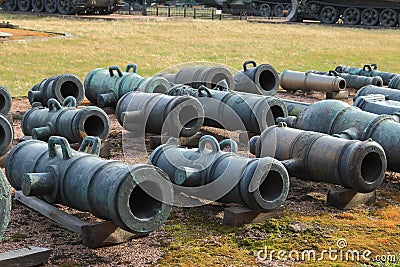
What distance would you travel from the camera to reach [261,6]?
145ft

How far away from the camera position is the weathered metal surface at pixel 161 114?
8.24m

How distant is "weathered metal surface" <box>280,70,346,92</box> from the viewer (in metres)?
13.0

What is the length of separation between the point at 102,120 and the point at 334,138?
9.11 feet

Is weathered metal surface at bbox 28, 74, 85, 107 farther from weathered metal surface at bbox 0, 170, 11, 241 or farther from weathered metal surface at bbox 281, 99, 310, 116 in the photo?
weathered metal surface at bbox 0, 170, 11, 241

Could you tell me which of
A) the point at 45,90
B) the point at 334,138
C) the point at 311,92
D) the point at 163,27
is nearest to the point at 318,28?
the point at 163,27

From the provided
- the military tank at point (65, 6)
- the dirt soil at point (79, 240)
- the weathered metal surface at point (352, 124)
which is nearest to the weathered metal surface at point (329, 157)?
the dirt soil at point (79, 240)

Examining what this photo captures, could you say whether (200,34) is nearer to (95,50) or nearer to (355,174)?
(95,50)

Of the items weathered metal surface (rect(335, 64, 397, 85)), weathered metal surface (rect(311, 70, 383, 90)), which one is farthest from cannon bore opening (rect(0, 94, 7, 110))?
weathered metal surface (rect(335, 64, 397, 85))

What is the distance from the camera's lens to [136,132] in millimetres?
9281

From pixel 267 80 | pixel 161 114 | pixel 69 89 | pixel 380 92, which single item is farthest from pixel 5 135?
pixel 267 80

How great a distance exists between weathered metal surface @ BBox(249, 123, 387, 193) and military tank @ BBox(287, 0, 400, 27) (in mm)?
30364

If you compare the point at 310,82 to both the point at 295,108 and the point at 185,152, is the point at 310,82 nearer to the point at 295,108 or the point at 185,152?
the point at 295,108

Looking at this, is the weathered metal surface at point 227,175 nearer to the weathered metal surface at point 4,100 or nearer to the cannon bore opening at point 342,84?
the weathered metal surface at point 4,100

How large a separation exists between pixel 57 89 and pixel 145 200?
494 centimetres
